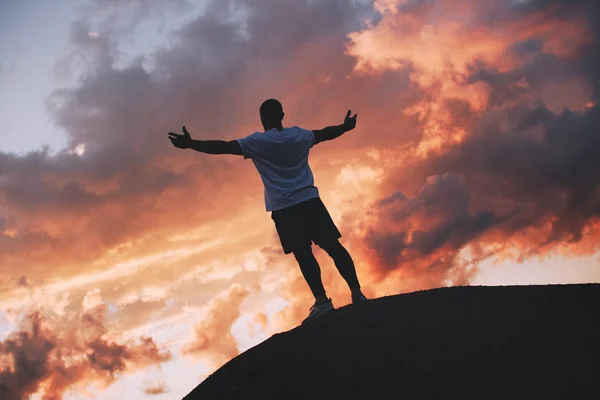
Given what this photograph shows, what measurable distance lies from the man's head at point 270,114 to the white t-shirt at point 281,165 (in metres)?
0.13

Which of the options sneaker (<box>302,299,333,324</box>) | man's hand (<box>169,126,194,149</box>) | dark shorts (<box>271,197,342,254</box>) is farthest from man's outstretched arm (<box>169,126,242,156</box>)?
sneaker (<box>302,299,333,324</box>)

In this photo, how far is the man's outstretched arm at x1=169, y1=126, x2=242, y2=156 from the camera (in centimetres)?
649

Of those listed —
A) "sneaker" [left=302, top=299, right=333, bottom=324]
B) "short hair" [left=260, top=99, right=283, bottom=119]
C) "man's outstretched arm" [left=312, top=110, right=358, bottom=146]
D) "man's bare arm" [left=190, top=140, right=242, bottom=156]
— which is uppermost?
"short hair" [left=260, top=99, right=283, bottom=119]

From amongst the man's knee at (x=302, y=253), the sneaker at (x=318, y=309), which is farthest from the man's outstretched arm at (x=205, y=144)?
the sneaker at (x=318, y=309)

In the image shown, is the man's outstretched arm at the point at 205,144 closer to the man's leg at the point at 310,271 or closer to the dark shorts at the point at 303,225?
the dark shorts at the point at 303,225

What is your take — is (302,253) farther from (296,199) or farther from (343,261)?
(296,199)

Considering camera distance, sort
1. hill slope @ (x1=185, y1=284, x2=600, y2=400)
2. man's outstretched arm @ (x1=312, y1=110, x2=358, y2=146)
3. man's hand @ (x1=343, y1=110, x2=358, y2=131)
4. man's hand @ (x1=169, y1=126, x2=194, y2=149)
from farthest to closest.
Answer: man's hand @ (x1=343, y1=110, x2=358, y2=131) < man's outstretched arm @ (x1=312, y1=110, x2=358, y2=146) < man's hand @ (x1=169, y1=126, x2=194, y2=149) < hill slope @ (x1=185, y1=284, x2=600, y2=400)

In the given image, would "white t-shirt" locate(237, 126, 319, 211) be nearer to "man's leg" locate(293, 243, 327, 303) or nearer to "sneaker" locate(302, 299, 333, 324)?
"man's leg" locate(293, 243, 327, 303)

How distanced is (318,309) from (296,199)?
151 centimetres

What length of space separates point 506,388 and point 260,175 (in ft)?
13.2

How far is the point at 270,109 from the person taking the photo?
283 inches

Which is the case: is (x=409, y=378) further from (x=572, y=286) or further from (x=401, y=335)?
(x=572, y=286)

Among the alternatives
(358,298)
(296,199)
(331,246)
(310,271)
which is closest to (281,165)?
(296,199)

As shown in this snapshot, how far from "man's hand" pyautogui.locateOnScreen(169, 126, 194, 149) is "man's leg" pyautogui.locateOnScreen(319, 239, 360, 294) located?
2282 mm
